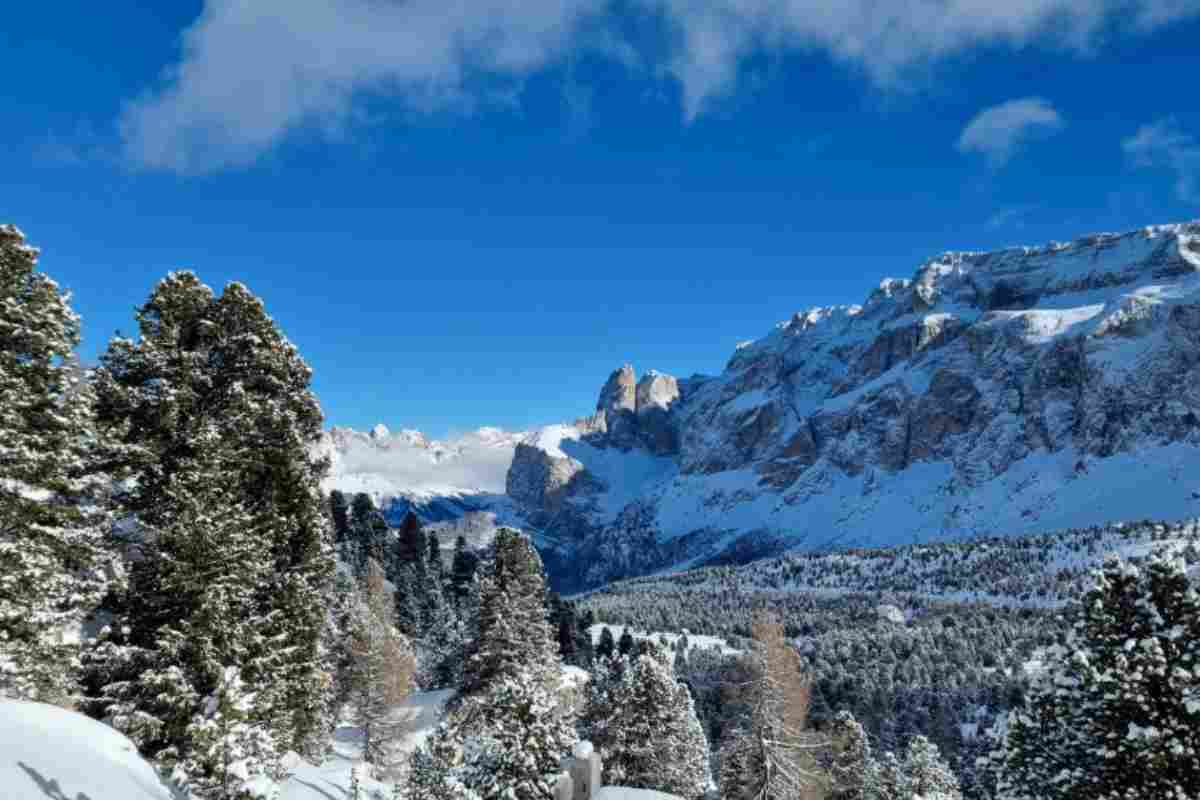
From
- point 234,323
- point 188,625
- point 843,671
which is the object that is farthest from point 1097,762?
point 843,671

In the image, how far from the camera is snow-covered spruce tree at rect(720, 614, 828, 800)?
3334 centimetres

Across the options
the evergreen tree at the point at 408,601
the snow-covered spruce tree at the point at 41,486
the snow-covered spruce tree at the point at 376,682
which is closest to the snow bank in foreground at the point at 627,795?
the snow-covered spruce tree at the point at 41,486

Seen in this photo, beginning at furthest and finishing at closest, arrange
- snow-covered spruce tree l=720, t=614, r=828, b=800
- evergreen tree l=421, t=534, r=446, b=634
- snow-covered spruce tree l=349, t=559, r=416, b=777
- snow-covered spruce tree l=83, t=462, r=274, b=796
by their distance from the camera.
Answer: evergreen tree l=421, t=534, r=446, b=634 < snow-covered spruce tree l=349, t=559, r=416, b=777 < snow-covered spruce tree l=720, t=614, r=828, b=800 < snow-covered spruce tree l=83, t=462, r=274, b=796

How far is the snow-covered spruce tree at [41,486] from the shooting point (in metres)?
17.9

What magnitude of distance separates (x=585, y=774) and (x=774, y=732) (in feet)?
67.6

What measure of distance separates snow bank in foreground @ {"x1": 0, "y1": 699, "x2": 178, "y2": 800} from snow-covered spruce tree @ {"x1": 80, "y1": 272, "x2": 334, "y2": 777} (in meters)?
2.72

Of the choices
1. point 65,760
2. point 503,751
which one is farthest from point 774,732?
point 65,760

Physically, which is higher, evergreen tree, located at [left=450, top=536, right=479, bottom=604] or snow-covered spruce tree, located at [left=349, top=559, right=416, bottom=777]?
evergreen tree, located at [left=450, top=536, right=479, bottom=604]

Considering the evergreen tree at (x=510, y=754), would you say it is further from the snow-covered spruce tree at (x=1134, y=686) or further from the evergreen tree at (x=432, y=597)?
the evergreen tree at (x=432, y=597)

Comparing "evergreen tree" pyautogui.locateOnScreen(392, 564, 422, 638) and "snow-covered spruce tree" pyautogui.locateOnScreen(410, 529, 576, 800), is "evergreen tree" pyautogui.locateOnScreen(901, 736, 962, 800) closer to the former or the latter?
"snow-covered spruce tree" pyautogui.locateOnScreen(410, 529, 576, 800)

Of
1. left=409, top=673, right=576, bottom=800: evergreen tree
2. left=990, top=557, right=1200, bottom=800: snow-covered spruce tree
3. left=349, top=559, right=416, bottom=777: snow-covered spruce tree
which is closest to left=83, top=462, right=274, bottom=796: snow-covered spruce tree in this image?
left=409, top=673, right=576, bottom=800: evergreen tree

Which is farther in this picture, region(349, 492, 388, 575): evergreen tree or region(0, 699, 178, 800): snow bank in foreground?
region(349, 492, 388, 575): evergreen tree

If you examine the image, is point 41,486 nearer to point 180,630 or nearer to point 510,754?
point 180,630

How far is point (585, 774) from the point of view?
53.7ft
